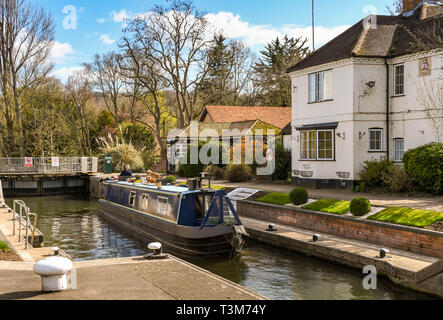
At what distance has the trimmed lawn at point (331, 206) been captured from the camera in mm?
14752

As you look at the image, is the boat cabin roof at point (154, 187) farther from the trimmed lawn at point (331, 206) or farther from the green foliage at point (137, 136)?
the green foliage at point (137, 136)

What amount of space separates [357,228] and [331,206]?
207 cm

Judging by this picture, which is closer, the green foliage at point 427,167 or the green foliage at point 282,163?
the green foliage at point 427,167

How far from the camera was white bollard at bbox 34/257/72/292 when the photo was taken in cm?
693

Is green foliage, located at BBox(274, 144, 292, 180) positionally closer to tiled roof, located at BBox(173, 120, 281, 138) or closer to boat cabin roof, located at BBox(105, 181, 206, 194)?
tiled roof, located at BBox(173, 120, 281, 138)

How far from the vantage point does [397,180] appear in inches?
693

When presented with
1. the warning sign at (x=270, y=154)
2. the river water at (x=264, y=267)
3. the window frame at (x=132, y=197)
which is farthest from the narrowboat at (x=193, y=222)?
the warning sign at (x=270, y=154)

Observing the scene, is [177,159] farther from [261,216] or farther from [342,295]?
[342,295]

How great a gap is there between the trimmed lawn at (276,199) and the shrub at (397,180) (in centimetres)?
409

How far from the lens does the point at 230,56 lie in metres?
50.2

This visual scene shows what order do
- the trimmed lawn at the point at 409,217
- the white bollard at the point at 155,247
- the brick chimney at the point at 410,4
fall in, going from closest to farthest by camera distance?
the white bollard at the point at 155,247 < the trimmed lawn at the point at 409,217 < the brick chimney at the point at 410,4

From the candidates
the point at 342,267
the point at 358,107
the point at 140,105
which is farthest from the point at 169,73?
the point at 342,267
